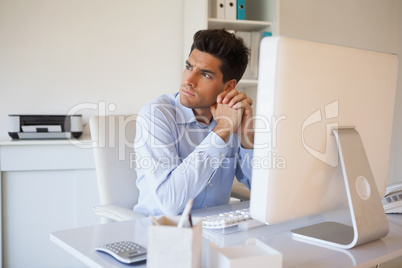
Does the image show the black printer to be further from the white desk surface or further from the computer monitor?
the computer monitor

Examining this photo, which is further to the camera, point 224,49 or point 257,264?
point 224,49

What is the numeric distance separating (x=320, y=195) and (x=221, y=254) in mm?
373

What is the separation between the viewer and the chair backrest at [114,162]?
172 cm

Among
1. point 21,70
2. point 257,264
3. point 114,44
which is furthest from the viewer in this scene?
point 114,44

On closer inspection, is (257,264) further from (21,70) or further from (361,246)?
(21,70)

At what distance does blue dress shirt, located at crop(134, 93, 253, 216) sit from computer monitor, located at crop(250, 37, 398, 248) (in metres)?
0.43

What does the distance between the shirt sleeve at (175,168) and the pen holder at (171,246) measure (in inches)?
25.2

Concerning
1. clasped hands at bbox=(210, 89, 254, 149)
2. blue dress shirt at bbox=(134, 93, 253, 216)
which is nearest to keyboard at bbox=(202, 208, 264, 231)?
blue dress shirt at bbox=(134, 93, 253, 216)

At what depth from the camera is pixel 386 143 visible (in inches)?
48.6

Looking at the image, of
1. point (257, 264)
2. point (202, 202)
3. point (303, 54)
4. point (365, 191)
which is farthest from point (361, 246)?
point (202, 202)

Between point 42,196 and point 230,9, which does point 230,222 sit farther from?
point 230,9

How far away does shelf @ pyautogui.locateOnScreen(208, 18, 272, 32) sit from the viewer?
9.44ft

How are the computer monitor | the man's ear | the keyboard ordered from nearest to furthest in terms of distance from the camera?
the computer monitor → the keyboard → the man's ear

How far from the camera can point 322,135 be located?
1.05m
